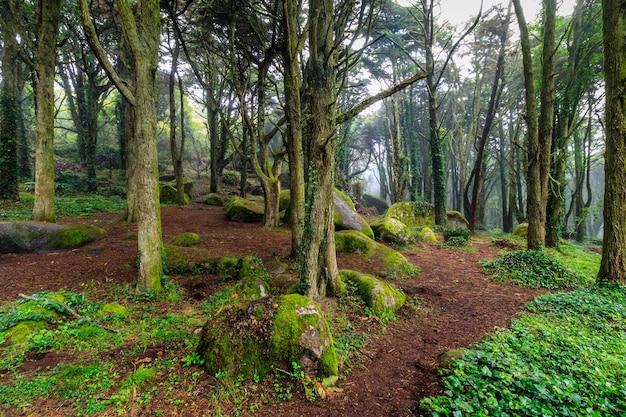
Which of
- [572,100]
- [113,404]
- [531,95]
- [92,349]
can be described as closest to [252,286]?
[92,349]

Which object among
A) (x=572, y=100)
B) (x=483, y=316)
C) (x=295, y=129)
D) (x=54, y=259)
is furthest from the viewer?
(x=572, y=100)

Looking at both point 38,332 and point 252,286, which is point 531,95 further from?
point 38,332

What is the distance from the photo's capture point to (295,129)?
6.48 metres

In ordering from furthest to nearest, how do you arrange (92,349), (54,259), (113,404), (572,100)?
(572,100) → (54,259) → (92,349) → (113,404)

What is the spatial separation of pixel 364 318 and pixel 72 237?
6981 mm

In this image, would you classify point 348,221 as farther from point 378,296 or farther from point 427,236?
point 378,296

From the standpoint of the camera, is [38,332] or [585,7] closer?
[38,332]

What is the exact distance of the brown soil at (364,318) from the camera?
271cm

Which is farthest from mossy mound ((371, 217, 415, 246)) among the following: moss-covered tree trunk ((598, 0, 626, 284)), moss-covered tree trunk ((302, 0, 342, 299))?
moss-covered tree trunk ((302, 0, 342, 299))

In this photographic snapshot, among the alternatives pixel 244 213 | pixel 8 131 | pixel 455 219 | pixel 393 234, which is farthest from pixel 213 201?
pixel 455 219

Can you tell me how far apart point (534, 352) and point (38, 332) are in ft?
19.3

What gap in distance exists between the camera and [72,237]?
21.6 ft

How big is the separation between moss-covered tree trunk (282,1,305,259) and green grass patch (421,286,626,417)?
3934mm

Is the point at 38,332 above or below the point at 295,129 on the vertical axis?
below
